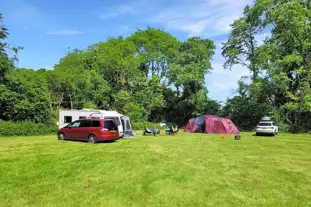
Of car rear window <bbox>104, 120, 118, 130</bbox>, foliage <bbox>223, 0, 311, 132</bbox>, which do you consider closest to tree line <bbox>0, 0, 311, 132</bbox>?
foliage <bbox>223, 0, 311, 132</bbox>

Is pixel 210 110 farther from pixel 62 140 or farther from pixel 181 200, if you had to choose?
pixel 181 200

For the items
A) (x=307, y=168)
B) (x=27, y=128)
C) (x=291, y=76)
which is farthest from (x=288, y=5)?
(x=27, y=128)

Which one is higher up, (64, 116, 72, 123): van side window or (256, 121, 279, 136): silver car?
(64, 116, 72, 123): van side window

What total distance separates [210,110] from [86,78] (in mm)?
17140

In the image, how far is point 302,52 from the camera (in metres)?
28.8

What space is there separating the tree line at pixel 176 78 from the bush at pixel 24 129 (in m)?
2.67

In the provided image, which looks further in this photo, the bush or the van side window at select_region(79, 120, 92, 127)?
the bush

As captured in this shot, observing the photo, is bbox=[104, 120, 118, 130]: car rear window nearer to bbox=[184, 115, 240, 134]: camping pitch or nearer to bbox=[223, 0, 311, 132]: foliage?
bbox=[184, 115, 240, 134]: camping pitch

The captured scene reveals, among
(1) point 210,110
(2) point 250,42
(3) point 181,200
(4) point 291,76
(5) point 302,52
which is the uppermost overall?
(2) point 250,42

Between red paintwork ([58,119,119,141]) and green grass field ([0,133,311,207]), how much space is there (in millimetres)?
4514

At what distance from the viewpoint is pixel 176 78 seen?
37.3 metres

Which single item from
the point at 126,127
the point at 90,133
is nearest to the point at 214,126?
the point at 126,127

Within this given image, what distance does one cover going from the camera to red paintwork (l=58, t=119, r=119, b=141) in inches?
634

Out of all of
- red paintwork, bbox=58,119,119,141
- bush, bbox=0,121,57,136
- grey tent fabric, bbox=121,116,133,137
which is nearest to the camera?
red paintwork, bbox=58,119,119,141
